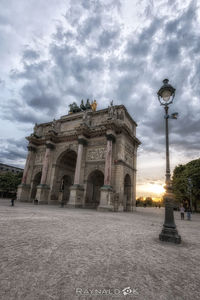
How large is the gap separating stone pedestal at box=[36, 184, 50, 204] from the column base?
21.3m

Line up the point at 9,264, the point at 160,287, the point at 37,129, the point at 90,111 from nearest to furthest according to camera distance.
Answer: the point at 160,287 < the point at 9,264 < the point at 90,111 < the point at 37,129

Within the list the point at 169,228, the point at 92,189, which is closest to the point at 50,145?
the point at 92,189

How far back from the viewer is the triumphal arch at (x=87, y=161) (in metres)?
20.3

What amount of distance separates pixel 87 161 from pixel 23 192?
1302 cm

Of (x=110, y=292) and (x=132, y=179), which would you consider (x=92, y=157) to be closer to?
(x=132, y=179)

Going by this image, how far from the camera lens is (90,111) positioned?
26.9 meters

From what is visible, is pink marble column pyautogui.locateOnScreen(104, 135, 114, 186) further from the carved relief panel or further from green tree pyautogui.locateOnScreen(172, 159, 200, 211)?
green tree pyautogui.locateOnScreen(172, 159, 200, 211)

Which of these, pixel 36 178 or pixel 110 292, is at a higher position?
pixel 36 178

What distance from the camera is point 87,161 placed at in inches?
928

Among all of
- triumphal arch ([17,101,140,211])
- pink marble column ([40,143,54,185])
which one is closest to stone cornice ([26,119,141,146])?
triumphal arch ([17,101,140,211])

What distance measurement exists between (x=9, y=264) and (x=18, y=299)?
1.23m

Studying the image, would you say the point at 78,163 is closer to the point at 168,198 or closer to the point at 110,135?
the point at 110,135

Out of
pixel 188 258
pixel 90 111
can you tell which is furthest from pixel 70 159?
pixel 188 258

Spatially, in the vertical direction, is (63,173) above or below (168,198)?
above
